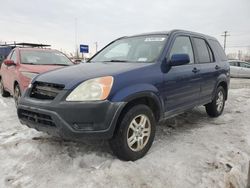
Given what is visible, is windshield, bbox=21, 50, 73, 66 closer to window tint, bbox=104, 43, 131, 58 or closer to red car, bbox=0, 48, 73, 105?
red car, bbox=0, 48, 73, 105

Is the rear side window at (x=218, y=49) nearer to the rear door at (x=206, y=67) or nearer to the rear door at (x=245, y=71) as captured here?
the rear door at (x=206, y=67)

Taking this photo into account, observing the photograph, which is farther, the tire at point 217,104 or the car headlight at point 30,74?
the tire at point 217,104

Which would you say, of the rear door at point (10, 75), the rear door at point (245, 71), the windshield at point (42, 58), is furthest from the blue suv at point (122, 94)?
the rear door at point (245, 71)

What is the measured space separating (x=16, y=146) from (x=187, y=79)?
9.28ft

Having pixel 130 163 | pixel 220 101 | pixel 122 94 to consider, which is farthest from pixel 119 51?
pixel 220 101

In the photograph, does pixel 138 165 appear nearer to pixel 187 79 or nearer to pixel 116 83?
pixel 116 83

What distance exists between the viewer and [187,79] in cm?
439

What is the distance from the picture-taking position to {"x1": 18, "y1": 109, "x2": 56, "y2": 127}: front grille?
3.17 metres

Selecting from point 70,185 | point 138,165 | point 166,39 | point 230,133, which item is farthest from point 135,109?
point 230,133

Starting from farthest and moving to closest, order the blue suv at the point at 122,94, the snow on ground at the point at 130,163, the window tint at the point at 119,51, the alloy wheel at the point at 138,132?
the window tint at the point at 119,51
the alloy wheel at the point at 138,132
the blue suv at the point at 122,94
the snow on ground at the point at 130,163

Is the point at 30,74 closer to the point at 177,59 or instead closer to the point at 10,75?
the point at 10,75

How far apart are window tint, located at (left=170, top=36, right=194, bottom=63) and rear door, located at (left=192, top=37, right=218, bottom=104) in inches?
8.9

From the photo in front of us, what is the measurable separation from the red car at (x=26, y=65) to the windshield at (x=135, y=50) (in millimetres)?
1717

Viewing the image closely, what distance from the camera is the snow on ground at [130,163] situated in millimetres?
2926
